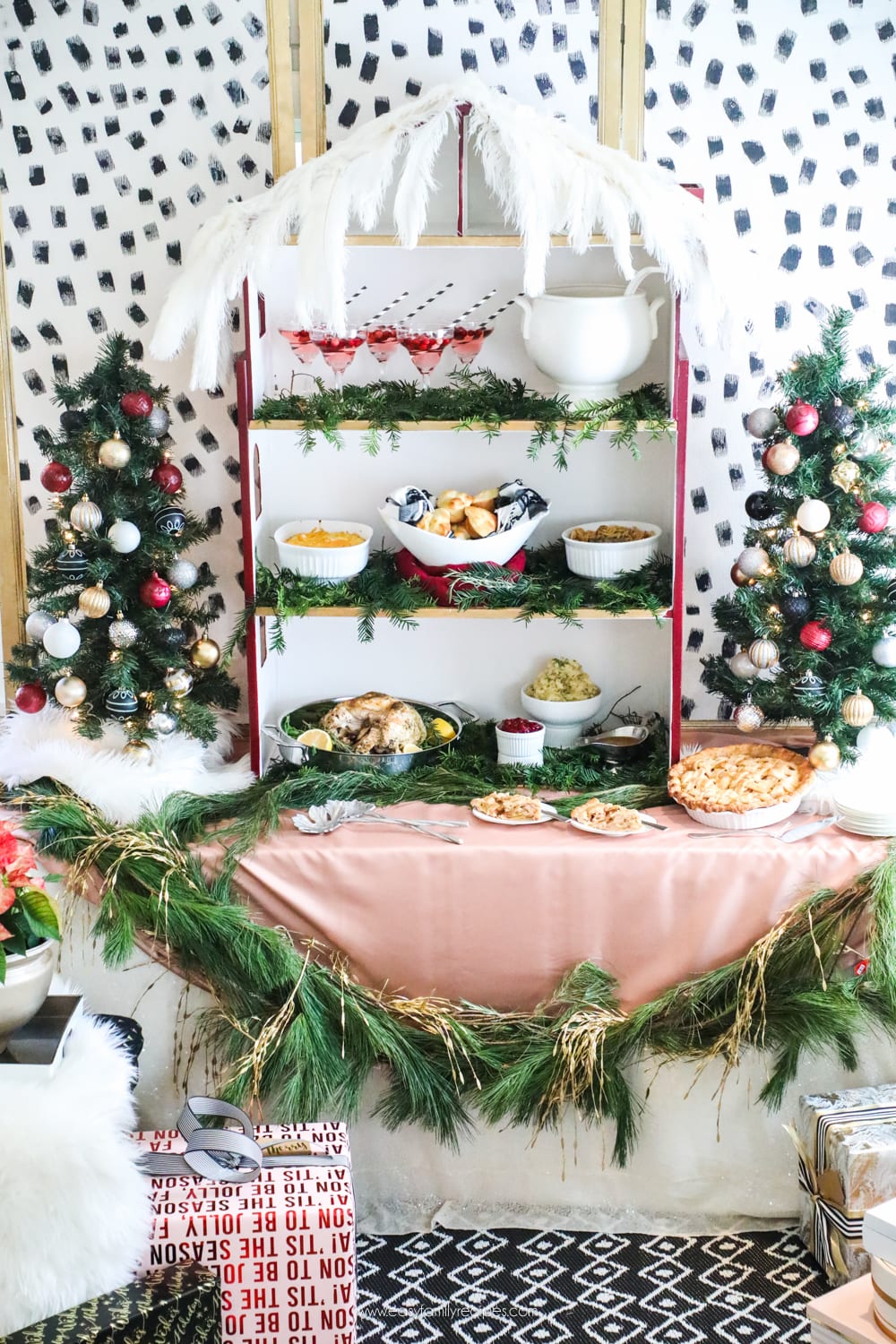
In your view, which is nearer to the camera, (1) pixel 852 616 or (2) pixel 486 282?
(1) pixel 852 616

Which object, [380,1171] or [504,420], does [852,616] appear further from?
[380,1171]

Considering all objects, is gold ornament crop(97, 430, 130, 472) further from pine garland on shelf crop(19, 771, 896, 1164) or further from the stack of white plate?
the stack of white plate

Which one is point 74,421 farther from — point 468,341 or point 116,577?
point 468,341

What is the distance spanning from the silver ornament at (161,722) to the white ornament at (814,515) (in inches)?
57.0

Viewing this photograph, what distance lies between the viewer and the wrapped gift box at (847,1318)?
1641 millimetres

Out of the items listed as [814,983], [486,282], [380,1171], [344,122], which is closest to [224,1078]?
[380,1171]

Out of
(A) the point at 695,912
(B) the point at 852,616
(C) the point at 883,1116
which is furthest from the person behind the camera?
(B) the point at 852,616

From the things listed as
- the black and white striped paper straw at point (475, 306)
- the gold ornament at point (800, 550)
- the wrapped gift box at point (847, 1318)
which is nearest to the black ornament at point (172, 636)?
the black and white striped paper straw at point (475, 306)

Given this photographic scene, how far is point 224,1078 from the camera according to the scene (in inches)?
104

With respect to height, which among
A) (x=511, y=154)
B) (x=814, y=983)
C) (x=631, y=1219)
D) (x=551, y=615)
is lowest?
(x=631, y=1219)

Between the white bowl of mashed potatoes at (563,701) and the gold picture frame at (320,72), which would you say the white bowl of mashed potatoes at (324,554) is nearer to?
the white bowl of mashed potatoes at (563,701)

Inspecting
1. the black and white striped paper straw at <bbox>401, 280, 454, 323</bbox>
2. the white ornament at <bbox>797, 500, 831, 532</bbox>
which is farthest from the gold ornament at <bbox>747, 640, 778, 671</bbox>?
the black and white striped paper straw at <bbox>401, 280, 454, 323</bbox>

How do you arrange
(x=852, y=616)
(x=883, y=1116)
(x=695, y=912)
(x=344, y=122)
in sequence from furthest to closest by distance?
(x=344, y=122) < (x=852, y=616) < (x=695, y=912) < (x=883, y=1116)

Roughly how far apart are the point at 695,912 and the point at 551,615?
28.6 inches
